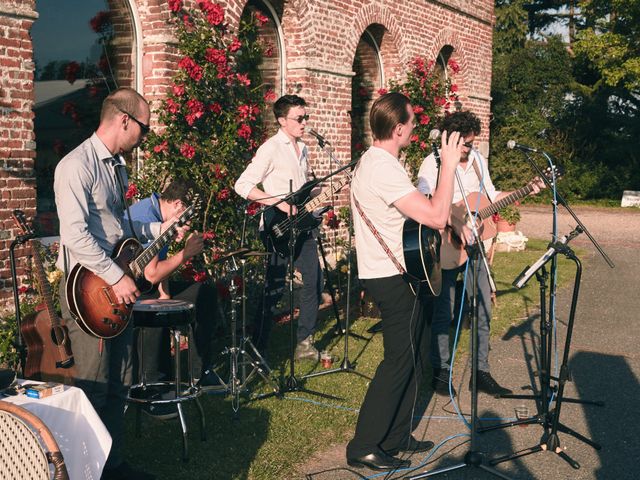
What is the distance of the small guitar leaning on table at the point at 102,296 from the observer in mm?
3832

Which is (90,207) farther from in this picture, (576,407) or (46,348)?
(576,407)

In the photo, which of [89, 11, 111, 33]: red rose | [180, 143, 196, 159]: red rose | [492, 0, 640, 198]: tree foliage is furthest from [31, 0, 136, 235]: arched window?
[492, 0, 640, 198]: tree foliage

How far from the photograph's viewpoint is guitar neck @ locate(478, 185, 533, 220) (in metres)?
6.05

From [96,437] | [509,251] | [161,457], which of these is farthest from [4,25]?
[509,251]

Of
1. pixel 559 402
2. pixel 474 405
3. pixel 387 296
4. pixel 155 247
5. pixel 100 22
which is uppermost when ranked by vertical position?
pixel 100 22

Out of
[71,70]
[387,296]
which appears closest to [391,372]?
[387,296]

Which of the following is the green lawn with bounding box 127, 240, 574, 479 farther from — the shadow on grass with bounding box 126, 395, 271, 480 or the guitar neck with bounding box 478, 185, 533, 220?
the guitar neck with bounding box 478, 185, 533, 220

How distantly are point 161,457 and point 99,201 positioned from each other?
186 cm

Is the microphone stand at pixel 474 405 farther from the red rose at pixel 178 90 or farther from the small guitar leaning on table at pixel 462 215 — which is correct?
the red rose at pixel 178 90

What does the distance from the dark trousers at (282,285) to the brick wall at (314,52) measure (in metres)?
2.20

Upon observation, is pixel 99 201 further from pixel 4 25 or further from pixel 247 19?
pixel 247 19

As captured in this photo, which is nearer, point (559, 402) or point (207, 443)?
point (559, 402)

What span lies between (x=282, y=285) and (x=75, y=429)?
12.4 feet

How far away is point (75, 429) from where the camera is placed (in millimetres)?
3189
